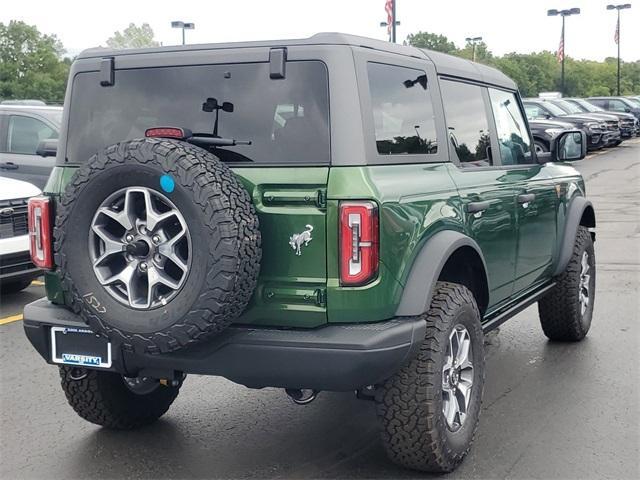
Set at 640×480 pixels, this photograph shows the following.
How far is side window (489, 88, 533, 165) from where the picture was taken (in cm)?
529

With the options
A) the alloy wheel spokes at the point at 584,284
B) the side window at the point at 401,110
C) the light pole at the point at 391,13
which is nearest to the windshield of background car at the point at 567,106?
the light pole at the point at 391,13

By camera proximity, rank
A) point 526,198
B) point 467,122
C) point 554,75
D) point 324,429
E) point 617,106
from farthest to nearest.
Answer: point 554,75 < point 617,106 < point 526,198 < point 467,122 < point 324,429

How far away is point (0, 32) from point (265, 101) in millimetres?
60723

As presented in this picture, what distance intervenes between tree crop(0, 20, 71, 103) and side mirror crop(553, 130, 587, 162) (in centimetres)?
5037

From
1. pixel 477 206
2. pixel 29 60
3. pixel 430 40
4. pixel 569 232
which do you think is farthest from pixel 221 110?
pixel 430 40

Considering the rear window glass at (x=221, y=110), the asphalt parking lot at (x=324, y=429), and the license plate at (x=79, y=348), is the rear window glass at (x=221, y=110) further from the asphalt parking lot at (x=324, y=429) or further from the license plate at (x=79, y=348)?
the asphalt parking lot at (x=324, y=429)

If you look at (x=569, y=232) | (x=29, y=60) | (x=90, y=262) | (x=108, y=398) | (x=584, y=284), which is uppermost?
(x=29, y=60)

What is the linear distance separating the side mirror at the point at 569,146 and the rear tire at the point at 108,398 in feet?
10.6

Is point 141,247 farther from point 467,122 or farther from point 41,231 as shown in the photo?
point 467,122

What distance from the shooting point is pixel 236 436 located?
4.43m

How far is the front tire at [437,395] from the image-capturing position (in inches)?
144

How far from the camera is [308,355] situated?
3418mm

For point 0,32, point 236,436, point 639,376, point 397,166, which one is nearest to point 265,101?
point 397,166

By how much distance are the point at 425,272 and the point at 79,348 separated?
5.22ft
